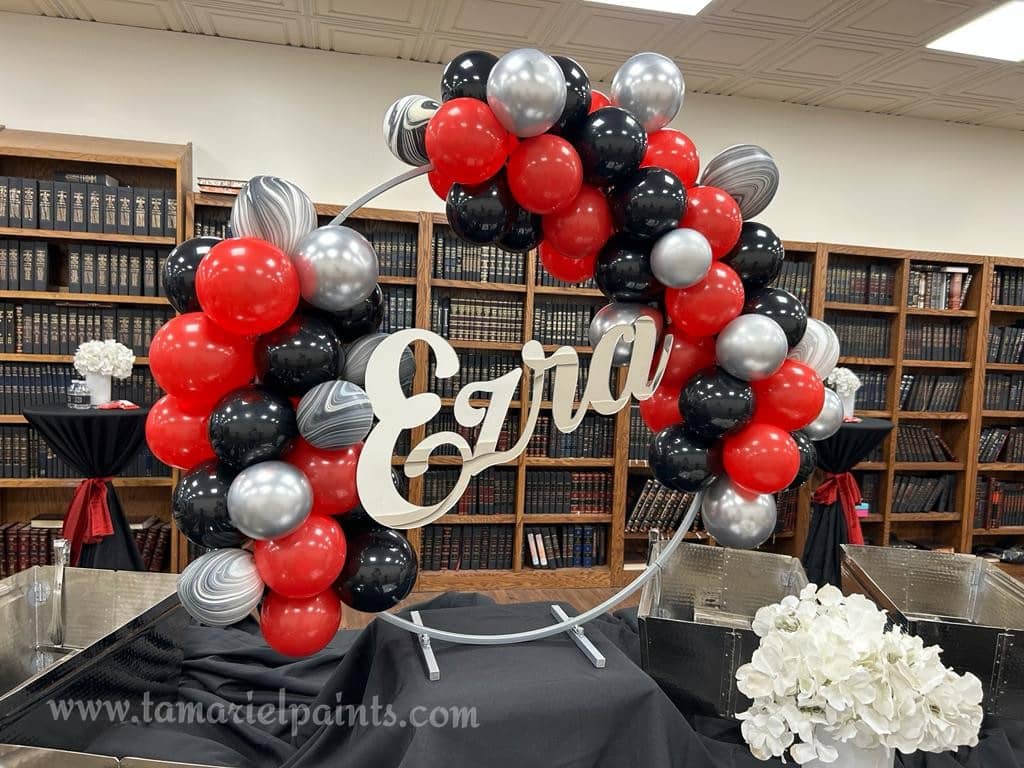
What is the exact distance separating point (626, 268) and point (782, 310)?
0.39 meters

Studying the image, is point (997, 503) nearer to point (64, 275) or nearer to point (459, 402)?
point (459, 402)

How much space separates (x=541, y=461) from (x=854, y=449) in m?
1.57

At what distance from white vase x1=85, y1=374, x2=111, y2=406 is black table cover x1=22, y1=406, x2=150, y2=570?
122 millimetres

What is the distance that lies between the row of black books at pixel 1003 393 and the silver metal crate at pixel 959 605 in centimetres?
247

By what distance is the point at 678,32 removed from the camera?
319cm

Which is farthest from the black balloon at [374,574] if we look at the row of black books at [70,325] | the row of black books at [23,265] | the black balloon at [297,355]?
the row of black books at [23,265]

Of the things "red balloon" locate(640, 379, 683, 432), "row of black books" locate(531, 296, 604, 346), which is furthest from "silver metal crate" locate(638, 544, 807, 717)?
"row of black books" locate(531, 296, 604, 346)

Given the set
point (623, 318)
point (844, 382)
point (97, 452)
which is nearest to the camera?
point (623, 318)

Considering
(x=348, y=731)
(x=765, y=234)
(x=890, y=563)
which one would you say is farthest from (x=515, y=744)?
(x=890, y=563)

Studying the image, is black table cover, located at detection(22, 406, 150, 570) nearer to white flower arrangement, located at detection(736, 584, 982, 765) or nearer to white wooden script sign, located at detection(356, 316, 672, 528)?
white wooden script sign, located at detection(356, 316, 672, 528)

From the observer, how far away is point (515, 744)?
4.43 feet

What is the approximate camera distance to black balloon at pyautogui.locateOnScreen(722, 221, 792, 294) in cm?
162

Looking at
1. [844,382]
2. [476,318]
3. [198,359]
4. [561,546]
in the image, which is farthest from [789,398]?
[561,546]

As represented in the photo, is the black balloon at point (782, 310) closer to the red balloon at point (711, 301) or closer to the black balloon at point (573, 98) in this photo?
the red balloon at point (711, 301)
